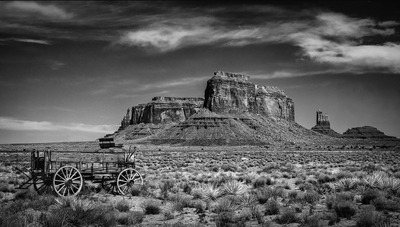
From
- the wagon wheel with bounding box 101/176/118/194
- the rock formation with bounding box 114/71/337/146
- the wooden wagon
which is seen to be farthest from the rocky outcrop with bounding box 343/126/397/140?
the wooden wagon

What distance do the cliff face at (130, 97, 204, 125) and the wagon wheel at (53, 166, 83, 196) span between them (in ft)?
541

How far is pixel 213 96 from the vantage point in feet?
415

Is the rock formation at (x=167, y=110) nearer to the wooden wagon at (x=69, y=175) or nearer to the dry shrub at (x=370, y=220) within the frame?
the wooden wagon at (x=69, y=175)

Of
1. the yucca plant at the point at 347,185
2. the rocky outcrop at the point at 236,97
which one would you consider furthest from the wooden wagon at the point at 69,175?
the rocky outcrop at the point at 236,97

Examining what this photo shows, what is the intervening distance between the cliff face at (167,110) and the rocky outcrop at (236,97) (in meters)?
41.5

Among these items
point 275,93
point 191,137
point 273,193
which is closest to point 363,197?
point 273,193

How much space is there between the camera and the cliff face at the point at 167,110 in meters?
177

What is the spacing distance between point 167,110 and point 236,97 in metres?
56.0

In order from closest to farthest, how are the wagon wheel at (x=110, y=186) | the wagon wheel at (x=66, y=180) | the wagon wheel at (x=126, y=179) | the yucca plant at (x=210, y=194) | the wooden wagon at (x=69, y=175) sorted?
1. the wagon wheel at (x=66, y=180)
2. the wooden wagon at (x=69, y=175)
3. the yucca plant at (x=210, y=194)
4. the wagon wheel at (x=126, y=179)
5. the wagon wheel at (x=110, y=186)

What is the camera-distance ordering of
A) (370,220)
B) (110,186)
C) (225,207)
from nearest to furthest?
(370,220), (225,207), (110,186)

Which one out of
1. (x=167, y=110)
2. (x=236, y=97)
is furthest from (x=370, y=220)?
(x=167, y=110)

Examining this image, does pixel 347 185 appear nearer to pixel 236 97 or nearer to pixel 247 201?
pixel 247 201

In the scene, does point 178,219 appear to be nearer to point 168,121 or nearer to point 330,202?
point 330,202

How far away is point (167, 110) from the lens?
179m
